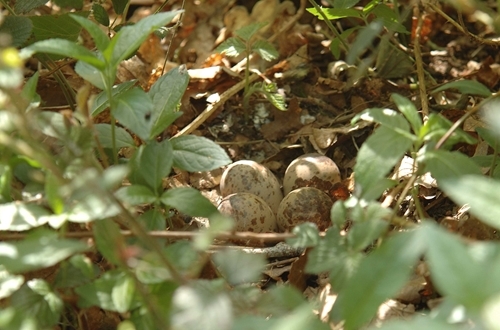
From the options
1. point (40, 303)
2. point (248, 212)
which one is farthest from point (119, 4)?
point (40, 303)

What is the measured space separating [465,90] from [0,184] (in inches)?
42.9

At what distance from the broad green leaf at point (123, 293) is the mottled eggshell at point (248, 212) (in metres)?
0.91

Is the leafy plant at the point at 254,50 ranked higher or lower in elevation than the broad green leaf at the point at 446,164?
lower

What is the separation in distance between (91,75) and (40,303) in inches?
21.2

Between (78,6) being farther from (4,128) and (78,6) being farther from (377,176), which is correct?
(377,176)

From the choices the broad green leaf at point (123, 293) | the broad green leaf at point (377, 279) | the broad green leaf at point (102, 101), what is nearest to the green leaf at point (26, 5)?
the broad green leaf at point (102, 101)

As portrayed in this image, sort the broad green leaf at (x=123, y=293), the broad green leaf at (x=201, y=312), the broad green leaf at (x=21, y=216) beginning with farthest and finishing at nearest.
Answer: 1. the broad green leaf at (x=21, y=216)
2. the broad green leaf at (x=123, y=293)
3. the broad green leaf at (x=201, y=312)

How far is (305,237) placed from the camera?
1.26 metres

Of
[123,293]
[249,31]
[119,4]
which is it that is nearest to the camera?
[123,293]

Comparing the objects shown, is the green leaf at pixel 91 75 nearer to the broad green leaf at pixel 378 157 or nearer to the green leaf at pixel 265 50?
the broad green leaf at pixel 378 157

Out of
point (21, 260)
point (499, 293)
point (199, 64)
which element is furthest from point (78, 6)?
point (499, 293)

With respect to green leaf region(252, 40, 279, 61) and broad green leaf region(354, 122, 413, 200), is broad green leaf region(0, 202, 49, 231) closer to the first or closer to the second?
broad green leaf region(354, 122, 413, 200)

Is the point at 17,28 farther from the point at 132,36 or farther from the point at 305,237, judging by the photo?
the point at 305,237

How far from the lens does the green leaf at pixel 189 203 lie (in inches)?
53.7
